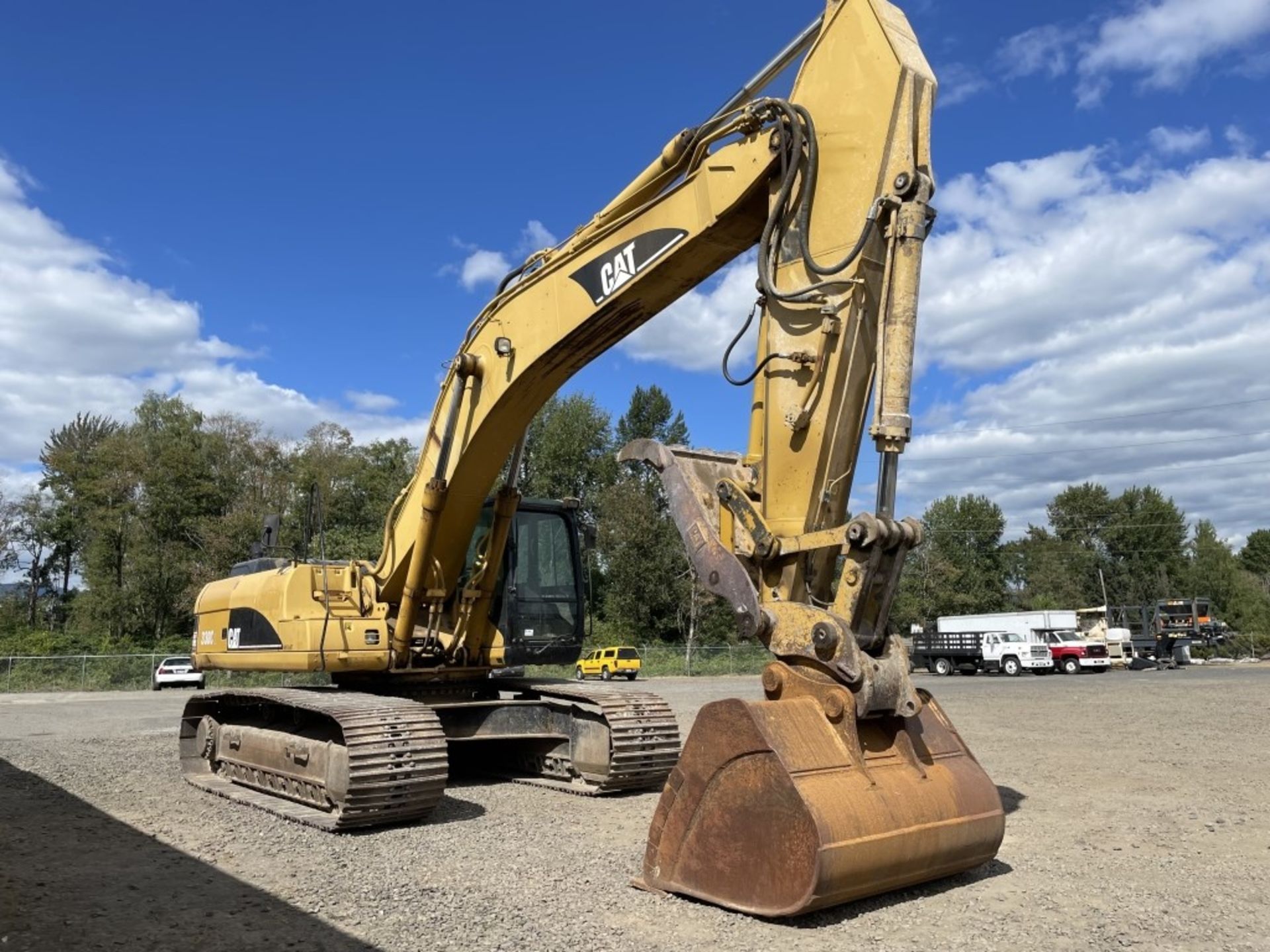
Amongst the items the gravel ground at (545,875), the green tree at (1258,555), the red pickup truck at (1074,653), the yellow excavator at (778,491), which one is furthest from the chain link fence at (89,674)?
the green tree at (1258,555)

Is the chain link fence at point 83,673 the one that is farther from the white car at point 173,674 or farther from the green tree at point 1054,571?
the green tree at point 1054,571

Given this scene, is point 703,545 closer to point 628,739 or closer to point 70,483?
point 628,739

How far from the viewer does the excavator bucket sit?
4543 mm

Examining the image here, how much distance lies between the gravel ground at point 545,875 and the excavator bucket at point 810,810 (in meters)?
0.20

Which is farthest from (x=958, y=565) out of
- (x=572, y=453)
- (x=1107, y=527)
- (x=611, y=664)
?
(x=611, y=664)

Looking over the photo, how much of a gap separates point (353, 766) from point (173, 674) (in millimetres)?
26902

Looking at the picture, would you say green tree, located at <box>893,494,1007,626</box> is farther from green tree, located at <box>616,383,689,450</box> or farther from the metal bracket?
the metal bracket

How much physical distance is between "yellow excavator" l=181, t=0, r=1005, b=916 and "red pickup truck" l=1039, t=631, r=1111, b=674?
34.2 metres

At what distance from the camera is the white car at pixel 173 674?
3073cm

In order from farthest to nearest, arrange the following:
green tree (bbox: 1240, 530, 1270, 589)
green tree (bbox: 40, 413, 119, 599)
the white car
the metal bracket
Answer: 1. green tree (bbox: 1240, 530, 1270, 589)
2. green tree (bbox: 40, 413, 119, 599)
3. the white car
4. the metal bracket

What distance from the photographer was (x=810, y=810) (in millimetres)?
4496

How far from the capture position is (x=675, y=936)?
461 centimetres

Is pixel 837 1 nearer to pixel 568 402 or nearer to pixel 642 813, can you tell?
pixel 642 813

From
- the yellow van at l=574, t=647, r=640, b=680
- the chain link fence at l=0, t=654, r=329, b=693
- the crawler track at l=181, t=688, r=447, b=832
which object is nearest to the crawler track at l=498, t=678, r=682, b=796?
the crawler track at l=181, t=688, r=447, b=832
